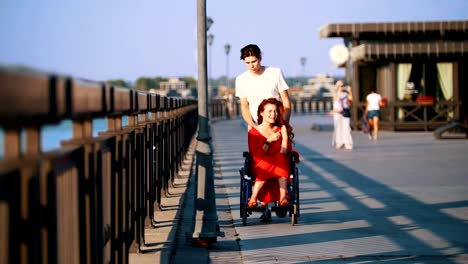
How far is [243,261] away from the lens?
8.04 metres

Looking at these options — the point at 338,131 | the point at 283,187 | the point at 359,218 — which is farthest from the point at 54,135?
the point at 338,131

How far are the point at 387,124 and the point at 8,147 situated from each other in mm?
35188

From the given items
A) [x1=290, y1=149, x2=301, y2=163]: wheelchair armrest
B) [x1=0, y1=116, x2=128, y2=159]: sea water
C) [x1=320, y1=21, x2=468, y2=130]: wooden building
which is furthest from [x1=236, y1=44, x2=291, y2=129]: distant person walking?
[x1=320, y1=21, x2=468, y2=130]: wooden building

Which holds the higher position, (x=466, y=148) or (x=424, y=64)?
(x=424, y=64)

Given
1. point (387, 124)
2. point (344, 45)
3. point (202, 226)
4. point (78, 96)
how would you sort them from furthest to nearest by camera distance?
point (344, 45) < point (387, 124) < point (202, 226) < point (78, 96)

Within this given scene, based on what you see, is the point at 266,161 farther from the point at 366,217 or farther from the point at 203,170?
the point at 366,217

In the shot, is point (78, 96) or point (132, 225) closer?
point (78, 96)

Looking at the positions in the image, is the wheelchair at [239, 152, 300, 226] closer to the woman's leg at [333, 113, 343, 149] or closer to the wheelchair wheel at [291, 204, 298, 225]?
the wheelchair wheel at [291, 204, 298, 225]

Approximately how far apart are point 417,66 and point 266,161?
→ 2859 centimetres

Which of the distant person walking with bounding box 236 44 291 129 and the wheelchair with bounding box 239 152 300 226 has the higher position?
the distant person walking with bounding box 236 44 291 129

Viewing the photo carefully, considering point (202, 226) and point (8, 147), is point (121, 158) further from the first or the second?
point (8, 147)

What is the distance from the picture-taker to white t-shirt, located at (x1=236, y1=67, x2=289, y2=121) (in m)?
10.8

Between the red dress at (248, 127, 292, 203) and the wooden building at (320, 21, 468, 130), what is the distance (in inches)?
1026

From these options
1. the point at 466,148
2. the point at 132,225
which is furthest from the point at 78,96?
the point at 466,148
